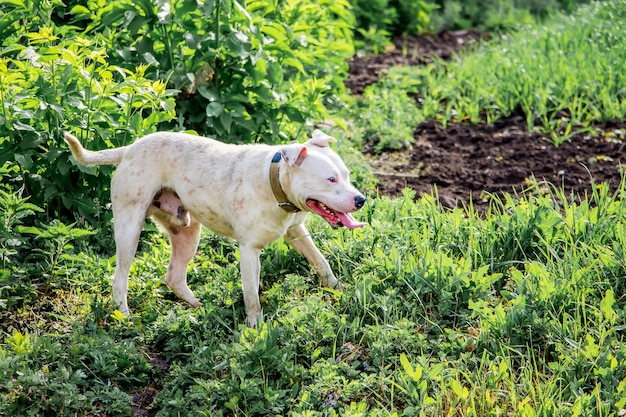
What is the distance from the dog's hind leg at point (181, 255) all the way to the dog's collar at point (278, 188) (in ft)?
2.69

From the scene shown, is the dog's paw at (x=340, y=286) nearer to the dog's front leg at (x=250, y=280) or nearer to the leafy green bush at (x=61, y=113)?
the dog's front leg at (x=250, y=280)

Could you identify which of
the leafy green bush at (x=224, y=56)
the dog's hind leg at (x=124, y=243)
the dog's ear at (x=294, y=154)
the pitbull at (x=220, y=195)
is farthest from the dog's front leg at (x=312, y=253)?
the leafy green bush at (x=224, y=56)

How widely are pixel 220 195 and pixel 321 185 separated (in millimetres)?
707

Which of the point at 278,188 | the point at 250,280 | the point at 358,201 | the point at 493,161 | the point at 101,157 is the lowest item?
the point at 493,161

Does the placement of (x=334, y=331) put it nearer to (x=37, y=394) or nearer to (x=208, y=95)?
(x=37, y=394)

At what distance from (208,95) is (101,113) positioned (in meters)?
1.09

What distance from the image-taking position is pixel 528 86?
326 inches

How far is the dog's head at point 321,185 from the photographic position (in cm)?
435

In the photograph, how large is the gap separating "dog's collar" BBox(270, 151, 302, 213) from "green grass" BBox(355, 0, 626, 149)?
333 centimetres

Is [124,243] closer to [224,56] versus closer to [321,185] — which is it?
[321,185]

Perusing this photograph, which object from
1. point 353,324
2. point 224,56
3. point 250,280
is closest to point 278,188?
point 250,280

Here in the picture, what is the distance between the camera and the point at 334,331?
15.1ft

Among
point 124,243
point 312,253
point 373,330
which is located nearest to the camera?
point 373,330

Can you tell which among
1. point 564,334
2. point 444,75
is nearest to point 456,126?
point 444,75
